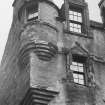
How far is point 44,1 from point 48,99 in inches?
271

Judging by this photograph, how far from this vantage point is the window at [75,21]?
23.3m

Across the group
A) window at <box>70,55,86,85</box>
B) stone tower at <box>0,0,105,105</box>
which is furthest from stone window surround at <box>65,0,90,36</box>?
window at <box>70,55,86,85</box>

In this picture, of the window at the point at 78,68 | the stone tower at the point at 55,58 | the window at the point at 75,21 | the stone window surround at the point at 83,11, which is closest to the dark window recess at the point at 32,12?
the stone tower at the point at 55,58

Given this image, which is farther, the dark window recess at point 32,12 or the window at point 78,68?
the dark window recess at point 32,12

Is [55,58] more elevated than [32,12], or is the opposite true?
[32,12]

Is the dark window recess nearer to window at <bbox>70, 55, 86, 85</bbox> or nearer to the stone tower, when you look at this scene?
the stone tower

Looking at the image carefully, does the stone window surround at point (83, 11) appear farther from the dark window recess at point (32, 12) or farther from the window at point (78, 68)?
the window at point (78, 68)

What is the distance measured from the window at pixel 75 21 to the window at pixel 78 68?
235 cm

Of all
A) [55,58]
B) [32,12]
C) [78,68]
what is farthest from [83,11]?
[55,58]

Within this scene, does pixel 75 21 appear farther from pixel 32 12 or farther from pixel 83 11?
pixel 32 12

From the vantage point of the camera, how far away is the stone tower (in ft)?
63.3

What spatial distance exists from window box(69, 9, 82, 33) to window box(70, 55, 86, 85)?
2.35 meters

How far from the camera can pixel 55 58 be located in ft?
68.1

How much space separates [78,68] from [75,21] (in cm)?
370
